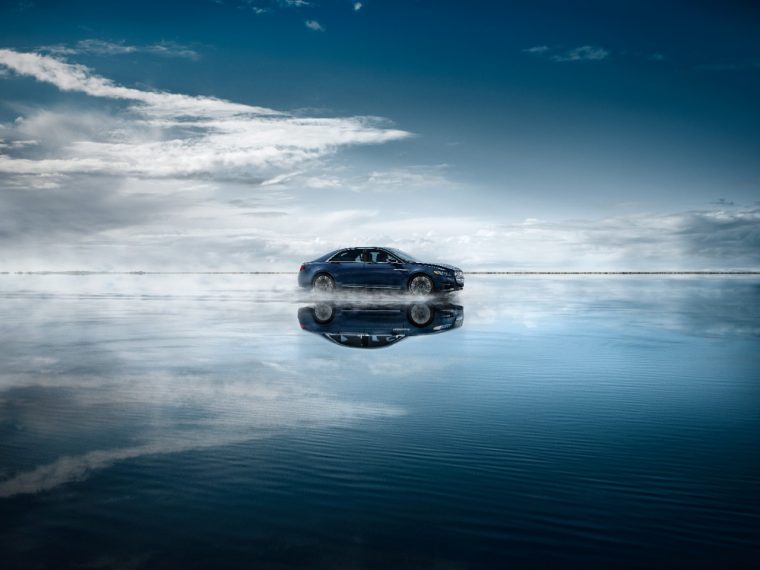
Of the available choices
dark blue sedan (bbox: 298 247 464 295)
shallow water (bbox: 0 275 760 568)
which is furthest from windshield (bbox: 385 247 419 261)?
shallow water (bbox: 0 275 760 568)

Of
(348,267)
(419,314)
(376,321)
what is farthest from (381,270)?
(376,321)

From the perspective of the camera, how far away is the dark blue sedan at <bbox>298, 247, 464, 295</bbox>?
2512cm

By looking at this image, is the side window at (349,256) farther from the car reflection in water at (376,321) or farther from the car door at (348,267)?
the car reflection in water at (376,321)

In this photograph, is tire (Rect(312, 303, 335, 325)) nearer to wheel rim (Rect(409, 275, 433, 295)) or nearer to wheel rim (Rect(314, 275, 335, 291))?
wheel rim (Rect(314, 275, 335, 291))

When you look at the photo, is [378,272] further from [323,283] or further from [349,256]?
[323,283]

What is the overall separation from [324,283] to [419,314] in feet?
27.0

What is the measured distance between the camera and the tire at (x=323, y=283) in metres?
26.2

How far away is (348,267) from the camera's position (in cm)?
2580

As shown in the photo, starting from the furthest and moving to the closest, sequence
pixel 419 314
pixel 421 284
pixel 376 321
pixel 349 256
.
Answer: pixel 349 256
pixel 421 284
pixel 419 314
pixel 376 321

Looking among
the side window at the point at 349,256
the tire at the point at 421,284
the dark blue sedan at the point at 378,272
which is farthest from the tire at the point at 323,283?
the tire at the point at 421,284

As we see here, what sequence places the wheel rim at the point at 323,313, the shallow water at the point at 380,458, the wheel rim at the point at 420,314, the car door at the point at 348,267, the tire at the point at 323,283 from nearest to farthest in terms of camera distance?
1. the shallow water at the point at 380,458
2. the wheel rim at the point at 420,314
3. the wheel rim at the point at 323,313
4. the car door at the point at 348,267
5. the tire at the point at 323,283

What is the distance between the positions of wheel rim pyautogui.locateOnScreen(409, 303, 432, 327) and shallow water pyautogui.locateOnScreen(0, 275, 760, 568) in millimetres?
5171

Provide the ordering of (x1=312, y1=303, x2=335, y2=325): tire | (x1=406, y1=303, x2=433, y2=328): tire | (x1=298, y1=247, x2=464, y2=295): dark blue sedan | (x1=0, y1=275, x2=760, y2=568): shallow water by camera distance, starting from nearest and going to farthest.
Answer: (x1=0, y1=275, x2=760, y2=568): shallow water, (x1=406, y1=303, x2=433, y2=328): tire, (x1=312, y1=303, x2=335, y2=325): tire, (x1=298, y1=247, x2=464, y2=295): dark blue sedan

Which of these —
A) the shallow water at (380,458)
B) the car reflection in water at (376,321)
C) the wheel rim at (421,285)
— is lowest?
the shallow water at (380,458)
